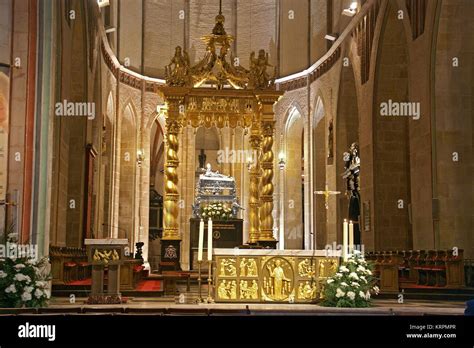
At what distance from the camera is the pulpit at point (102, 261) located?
1045 cm

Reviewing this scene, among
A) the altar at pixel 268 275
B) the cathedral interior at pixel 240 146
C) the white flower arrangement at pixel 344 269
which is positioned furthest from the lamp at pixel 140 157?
the white flower arrangement at pixel 344 269

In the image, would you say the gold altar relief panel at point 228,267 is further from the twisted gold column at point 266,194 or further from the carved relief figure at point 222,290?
the twisted gold column at point 266,194

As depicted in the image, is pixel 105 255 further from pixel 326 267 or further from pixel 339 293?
pixel 339 293

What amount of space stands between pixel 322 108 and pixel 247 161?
4027mm

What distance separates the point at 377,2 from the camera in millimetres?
20062

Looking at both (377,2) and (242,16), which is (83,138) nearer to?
(377,2)

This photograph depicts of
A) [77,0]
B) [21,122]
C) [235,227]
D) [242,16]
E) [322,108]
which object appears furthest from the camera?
[242,16]

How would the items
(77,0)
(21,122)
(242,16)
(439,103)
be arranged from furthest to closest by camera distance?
(242,16) → (77,0) → (439,103) → (21,122)

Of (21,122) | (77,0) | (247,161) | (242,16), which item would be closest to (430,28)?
(77,0)

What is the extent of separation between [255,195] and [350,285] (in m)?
9.66

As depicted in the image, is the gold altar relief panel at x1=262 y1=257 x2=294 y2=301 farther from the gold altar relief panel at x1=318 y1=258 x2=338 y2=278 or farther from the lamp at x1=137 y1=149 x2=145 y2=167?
the lamp at x1=137 y1=149 x2=145 y2=167

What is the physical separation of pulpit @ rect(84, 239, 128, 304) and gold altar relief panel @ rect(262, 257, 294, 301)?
2227mm

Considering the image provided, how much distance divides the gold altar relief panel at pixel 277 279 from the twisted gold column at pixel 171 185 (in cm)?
759
